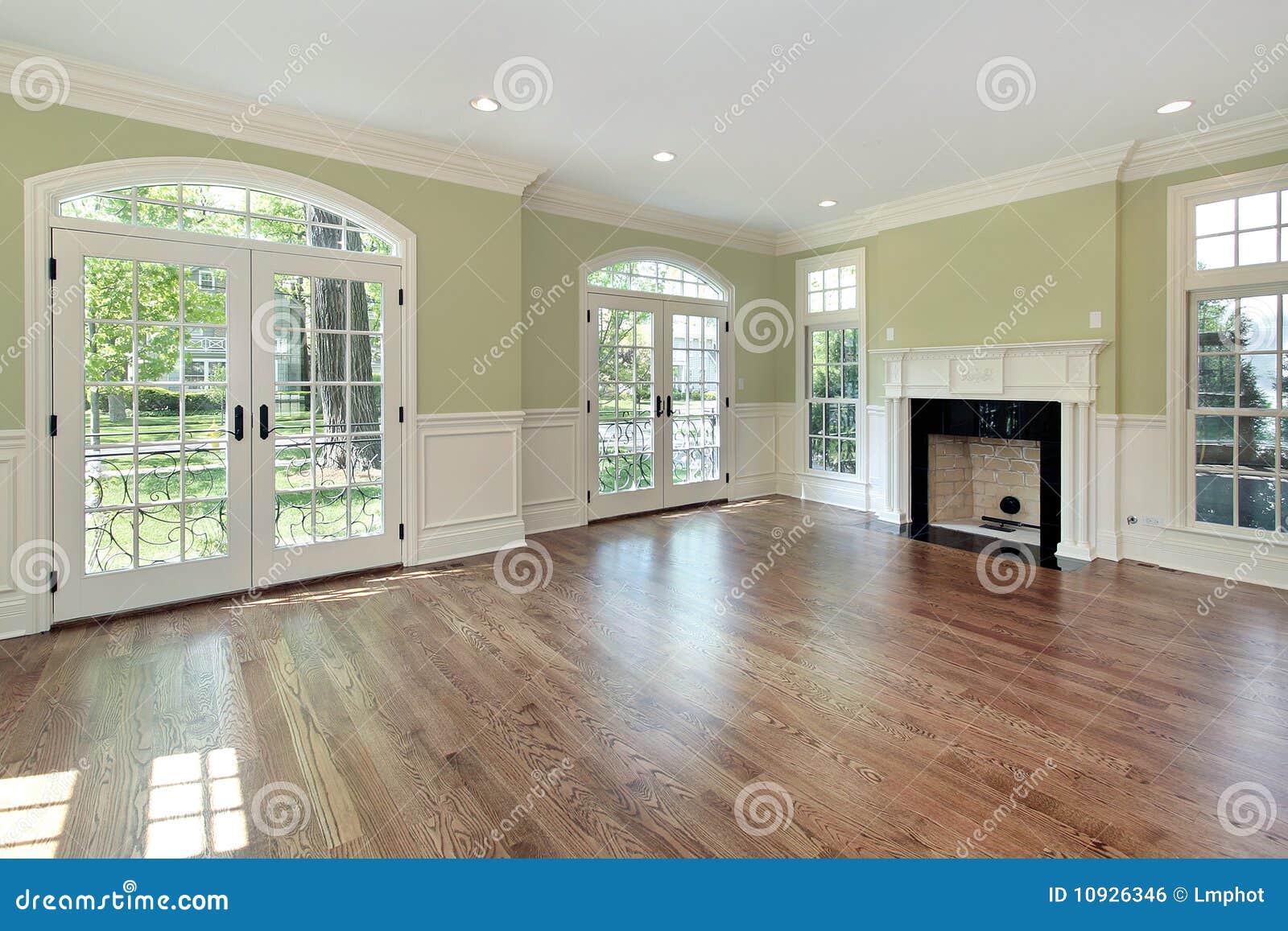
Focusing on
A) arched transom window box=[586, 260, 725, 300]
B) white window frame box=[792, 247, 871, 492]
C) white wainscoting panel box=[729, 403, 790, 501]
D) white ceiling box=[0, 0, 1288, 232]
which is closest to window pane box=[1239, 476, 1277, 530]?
white ceiling box=[0, 0, 1288, 232]

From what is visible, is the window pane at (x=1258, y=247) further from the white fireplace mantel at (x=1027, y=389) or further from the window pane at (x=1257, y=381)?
the white fireplace mantel at (x=1027, y=389)

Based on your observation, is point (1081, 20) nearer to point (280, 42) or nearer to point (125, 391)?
point (280, 42)

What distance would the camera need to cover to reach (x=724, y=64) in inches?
139

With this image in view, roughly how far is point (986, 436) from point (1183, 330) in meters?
1.46

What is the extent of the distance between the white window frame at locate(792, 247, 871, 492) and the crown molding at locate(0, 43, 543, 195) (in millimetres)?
3274

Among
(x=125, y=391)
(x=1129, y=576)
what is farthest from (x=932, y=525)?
(x=125, y=391)

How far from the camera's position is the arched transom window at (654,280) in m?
6.32

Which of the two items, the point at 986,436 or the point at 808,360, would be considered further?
the point at 808,360

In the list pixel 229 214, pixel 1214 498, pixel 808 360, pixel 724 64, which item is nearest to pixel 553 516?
pixel 229 214

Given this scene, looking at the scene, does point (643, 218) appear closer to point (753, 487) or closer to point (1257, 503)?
point (753, 487)

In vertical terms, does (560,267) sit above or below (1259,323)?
above

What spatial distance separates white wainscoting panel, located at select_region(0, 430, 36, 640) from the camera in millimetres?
3371

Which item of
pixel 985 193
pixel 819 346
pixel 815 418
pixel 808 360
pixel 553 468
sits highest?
pixel 985 193

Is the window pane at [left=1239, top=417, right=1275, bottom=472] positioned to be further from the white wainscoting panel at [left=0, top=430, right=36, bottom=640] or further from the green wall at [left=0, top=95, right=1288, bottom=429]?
the white wainscoting panel at [left=0, top=430, right=36, bottom=640]
